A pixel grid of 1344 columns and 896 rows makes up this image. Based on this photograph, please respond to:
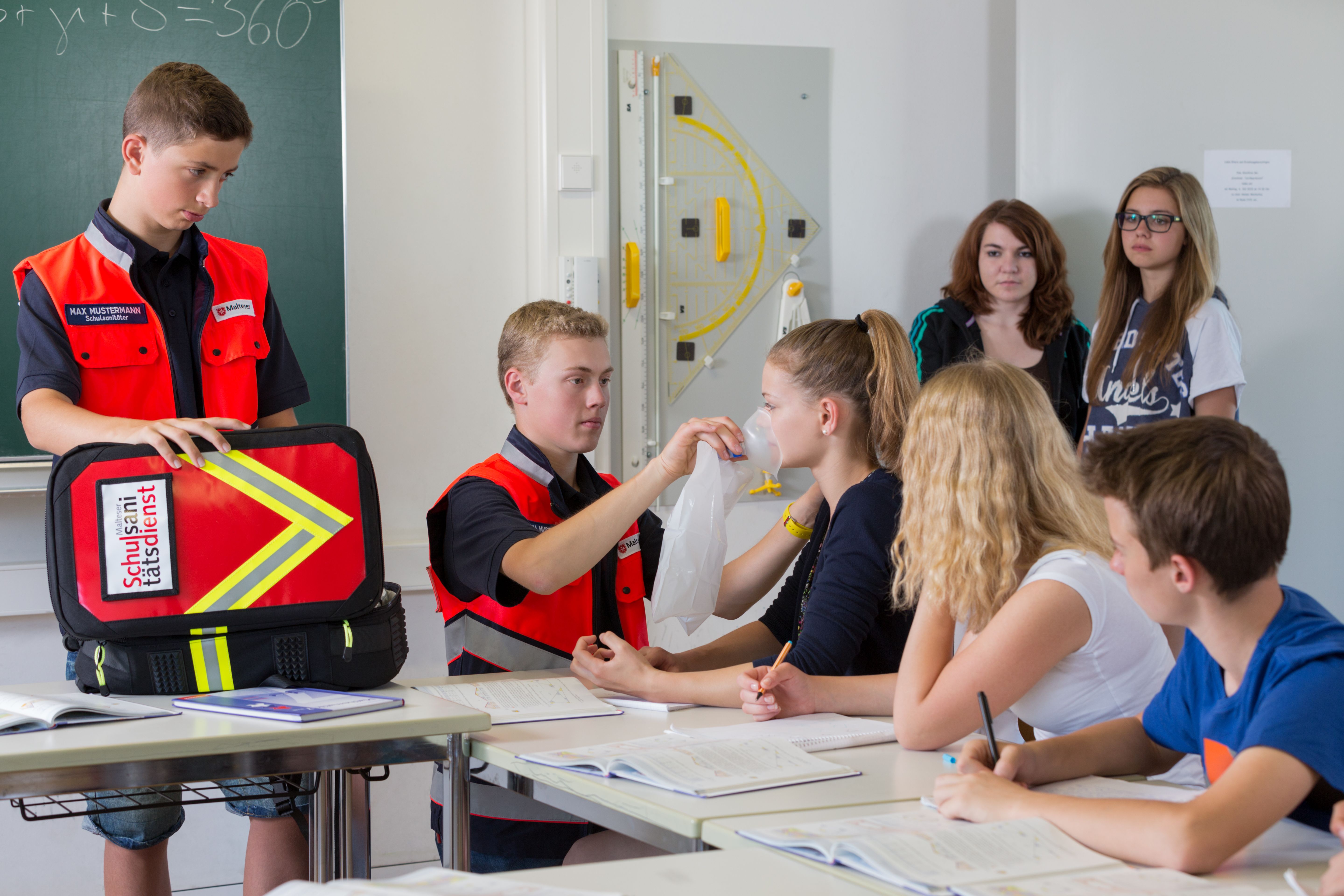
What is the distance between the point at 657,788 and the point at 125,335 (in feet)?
4.32

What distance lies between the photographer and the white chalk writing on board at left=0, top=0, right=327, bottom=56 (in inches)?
100

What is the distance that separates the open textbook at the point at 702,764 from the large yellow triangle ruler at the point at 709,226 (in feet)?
6.26

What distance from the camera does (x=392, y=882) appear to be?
36.2 inches

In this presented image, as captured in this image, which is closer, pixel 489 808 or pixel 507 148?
pixel 489 808

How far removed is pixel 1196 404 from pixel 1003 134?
1.15 metres

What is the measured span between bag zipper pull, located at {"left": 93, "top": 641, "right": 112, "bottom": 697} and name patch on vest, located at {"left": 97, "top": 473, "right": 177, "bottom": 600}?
84 mm

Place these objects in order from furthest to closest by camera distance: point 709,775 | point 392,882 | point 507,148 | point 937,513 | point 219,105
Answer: point 507,148, point 219,105, point 937,513, point 709,775, point 392,882

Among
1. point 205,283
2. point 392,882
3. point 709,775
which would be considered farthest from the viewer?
point 205,283

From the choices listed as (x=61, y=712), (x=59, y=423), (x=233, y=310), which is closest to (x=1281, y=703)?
(x=61, y=712)

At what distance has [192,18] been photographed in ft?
8.77

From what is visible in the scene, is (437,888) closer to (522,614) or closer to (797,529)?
(522,614)

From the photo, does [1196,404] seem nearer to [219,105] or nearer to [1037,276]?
[1037,276]

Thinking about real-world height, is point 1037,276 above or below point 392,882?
above

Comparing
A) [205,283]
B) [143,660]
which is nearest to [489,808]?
[143,660]
